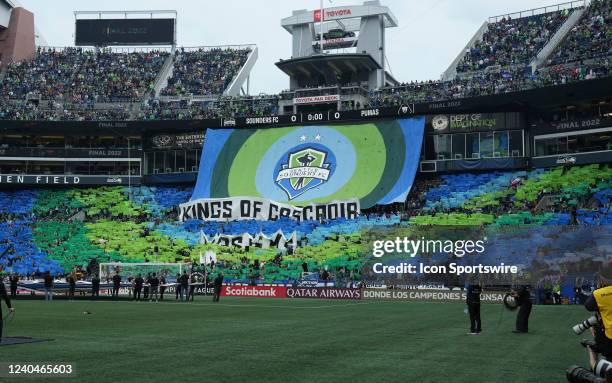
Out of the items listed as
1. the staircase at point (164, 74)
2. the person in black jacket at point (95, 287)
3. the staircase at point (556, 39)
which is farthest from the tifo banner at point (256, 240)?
the staircase at point (556, 39)

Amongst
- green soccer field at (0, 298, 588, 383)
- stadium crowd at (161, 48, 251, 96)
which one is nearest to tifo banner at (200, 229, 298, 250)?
stadium crowd at (161, 48, 251, 96)

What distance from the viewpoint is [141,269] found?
55656 millimetres

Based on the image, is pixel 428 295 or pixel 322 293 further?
pixel 322 293

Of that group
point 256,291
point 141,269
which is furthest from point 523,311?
point 141,269

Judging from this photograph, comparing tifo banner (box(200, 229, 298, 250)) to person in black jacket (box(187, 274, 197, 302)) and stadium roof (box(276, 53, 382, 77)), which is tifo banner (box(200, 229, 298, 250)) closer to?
person in black jacket (box(187, 274, 197, 302))

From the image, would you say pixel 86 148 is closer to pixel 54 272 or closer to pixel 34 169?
pixel 34 169

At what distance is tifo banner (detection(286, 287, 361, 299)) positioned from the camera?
48.0 meters

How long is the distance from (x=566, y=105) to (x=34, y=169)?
57.5 m

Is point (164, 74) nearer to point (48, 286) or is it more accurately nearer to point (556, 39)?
point (556, 39)

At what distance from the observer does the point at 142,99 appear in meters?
86.0

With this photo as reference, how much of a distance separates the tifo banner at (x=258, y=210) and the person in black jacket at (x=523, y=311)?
42.9 metres

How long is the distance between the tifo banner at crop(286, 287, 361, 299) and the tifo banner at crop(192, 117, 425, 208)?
1819 centimetres

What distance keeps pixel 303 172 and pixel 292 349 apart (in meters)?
54.9

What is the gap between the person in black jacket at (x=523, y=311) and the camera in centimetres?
2309
